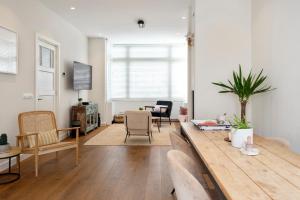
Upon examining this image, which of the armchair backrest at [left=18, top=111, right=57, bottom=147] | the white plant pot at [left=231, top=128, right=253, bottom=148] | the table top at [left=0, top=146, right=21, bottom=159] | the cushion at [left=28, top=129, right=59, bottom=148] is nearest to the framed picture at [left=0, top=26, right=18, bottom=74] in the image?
the armchair backrest at [left=18, top=111, right=57, bottom=147]

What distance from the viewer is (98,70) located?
8.09 m

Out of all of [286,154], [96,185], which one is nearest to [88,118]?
[96,185]

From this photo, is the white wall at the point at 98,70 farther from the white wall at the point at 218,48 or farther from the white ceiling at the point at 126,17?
the white wall at the point at 218,48

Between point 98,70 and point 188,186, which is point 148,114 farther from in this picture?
point 188,186

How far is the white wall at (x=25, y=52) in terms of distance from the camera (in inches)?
144

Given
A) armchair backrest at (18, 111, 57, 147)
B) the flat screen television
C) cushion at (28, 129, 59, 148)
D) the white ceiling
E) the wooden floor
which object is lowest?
the wooden floor

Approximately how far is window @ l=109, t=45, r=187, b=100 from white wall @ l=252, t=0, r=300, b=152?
19.7 feet

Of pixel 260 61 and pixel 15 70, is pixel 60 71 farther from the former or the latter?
pixel 260 61

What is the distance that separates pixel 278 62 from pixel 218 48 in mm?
814

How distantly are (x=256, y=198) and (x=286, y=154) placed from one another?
0.80 metres

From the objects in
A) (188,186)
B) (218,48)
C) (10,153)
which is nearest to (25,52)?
(10,153)

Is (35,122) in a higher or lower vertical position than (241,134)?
lower

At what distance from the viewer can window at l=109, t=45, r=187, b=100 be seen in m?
9.11

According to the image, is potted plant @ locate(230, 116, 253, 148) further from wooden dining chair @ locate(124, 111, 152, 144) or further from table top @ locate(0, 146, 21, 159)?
wooden dining chair @ locate(124, 111, 152, 144)
